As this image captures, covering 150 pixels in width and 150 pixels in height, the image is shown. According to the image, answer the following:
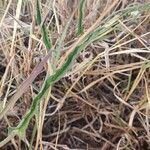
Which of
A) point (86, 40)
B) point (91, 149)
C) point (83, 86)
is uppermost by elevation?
point (86, 40)

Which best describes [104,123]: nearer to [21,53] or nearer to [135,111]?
[135,111]

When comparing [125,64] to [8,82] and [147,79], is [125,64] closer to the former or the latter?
[147,79]

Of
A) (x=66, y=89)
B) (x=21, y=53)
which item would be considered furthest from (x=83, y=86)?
(x=21, y=53)

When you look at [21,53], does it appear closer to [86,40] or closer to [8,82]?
[8,82]

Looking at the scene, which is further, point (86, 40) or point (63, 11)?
point (63, 11)

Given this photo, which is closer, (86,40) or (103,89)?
(86,40)

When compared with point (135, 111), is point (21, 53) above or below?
above

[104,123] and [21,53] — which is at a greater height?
[21,53]

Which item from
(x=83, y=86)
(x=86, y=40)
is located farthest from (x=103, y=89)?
(x=86, y=40)

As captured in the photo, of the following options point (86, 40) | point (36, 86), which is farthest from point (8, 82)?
point (86, 40)
